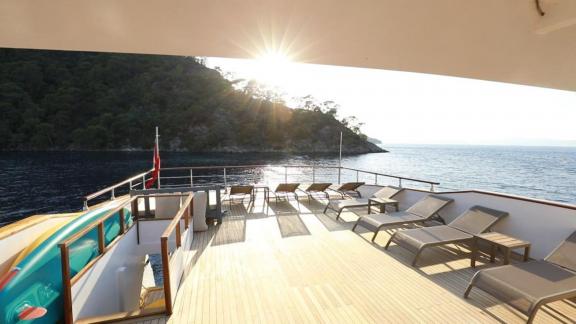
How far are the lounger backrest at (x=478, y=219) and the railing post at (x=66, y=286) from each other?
430 centimetres

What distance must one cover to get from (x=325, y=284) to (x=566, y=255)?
2.39 meters

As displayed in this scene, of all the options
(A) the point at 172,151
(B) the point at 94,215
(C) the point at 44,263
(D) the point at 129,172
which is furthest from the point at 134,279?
(A) the point at 172,151

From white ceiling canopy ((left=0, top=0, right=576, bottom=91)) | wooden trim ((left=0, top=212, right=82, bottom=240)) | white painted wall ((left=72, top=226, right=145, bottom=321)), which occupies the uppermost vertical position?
white ceiling canopy ((left=0, top=0, right=576, bottom=91))

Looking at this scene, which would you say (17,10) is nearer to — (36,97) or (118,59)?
(36,97)

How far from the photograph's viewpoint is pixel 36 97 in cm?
4316

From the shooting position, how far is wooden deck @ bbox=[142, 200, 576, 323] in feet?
7.29

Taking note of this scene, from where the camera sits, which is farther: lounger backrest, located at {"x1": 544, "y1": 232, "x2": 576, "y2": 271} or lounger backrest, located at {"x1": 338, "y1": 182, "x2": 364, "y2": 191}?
lounger backrest, located at {"x1": 338, "y1": 182, "x2": 364, "y2": 191}

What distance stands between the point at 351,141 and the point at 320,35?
6487 cm

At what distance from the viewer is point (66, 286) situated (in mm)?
2031

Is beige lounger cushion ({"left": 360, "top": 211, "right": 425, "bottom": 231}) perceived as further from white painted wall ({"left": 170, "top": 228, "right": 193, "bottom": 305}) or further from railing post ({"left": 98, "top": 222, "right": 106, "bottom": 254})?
railing post ({"left": 98, "top": 222, "right": 106, "bottom": 254})

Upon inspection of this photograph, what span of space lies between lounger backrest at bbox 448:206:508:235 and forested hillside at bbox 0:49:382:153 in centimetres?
4989

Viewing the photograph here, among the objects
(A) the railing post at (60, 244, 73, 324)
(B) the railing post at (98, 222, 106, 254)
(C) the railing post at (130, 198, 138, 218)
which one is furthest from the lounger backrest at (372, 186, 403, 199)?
(A) the railing post at (60, 244, 73, 324)

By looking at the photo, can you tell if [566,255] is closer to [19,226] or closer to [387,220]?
[387,220]

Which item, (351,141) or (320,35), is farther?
(351,141)
